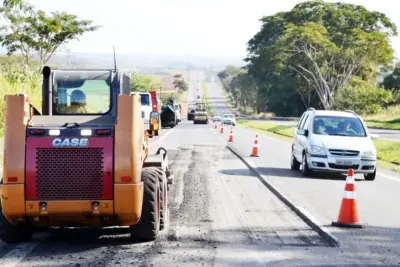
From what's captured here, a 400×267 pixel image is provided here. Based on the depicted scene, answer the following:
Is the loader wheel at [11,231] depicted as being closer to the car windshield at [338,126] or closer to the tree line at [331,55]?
the car windshield at [338,126]

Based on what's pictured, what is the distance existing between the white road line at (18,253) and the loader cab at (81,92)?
1.77 m

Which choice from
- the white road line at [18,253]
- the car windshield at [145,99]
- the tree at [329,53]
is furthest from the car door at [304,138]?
the tree at [329,53]

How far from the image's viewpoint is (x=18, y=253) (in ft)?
29.1

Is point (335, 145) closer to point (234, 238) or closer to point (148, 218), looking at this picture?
point (234, 238)

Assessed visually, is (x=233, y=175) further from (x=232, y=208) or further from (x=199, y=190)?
(x=232, y=208)

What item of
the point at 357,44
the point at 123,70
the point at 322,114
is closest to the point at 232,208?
the point at 123,70

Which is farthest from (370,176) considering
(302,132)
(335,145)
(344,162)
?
(302,132)

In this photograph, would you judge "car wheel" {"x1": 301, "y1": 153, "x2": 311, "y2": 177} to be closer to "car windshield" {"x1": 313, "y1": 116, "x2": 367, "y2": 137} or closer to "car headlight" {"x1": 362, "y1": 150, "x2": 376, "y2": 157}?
"car windshield" {"x1": 313, "y1": 116, "x2": 367, "y2": 137}

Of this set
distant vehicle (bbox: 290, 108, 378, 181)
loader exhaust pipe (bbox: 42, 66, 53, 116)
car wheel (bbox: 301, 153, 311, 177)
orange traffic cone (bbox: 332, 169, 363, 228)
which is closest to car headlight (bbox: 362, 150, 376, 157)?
distant vehicle (bbox: 290, 108, 378, 181)

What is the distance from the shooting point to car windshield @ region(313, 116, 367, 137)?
19.6 metres

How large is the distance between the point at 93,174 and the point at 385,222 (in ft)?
16.5

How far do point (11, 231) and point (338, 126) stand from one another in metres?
12.1

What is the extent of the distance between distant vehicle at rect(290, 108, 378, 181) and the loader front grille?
1055 centimetres

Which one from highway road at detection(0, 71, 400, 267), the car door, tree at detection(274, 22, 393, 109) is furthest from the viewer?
tree at detection(274, 22, 393, 109)
